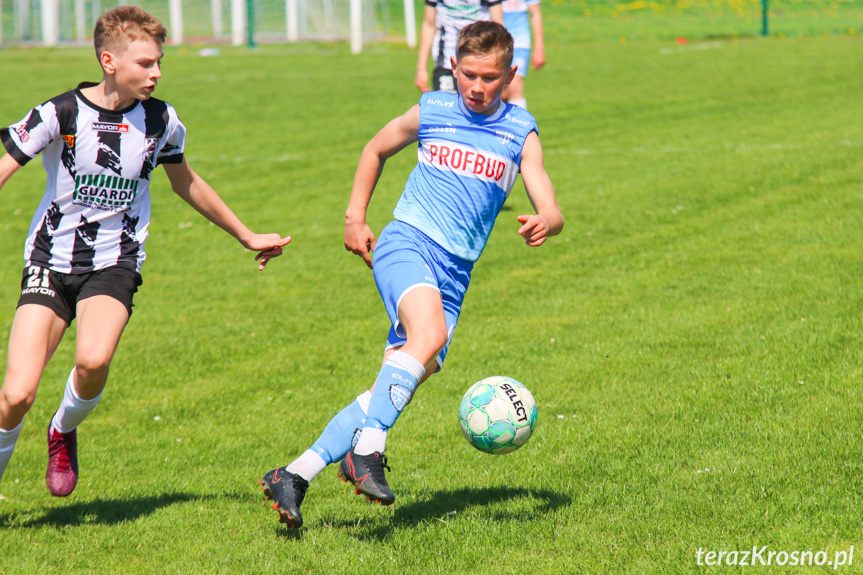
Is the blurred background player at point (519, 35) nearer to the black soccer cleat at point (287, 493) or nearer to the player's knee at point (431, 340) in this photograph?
the player's knee at point (431, 340)

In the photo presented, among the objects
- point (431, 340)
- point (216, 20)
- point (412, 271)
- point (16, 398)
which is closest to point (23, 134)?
point (16, 398)

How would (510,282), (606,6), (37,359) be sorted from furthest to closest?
(606,6), (510,282), (37,359)

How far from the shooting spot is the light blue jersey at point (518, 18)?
487 inches

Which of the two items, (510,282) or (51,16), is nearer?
(510,282)

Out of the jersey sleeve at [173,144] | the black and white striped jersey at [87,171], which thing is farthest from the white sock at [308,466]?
the jersey sleeve at [173,144]

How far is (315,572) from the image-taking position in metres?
4.04

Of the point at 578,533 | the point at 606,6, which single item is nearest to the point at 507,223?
the point at 578,533

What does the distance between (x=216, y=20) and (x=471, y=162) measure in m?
39.2

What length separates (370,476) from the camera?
3955 mm

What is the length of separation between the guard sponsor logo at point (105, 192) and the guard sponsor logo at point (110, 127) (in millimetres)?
233

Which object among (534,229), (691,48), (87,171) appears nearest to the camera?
(534,229)

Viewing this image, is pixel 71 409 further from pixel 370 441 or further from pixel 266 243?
pixel 370 441

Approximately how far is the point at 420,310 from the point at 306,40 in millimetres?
37889

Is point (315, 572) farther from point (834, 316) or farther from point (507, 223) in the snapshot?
point (507, 223)
